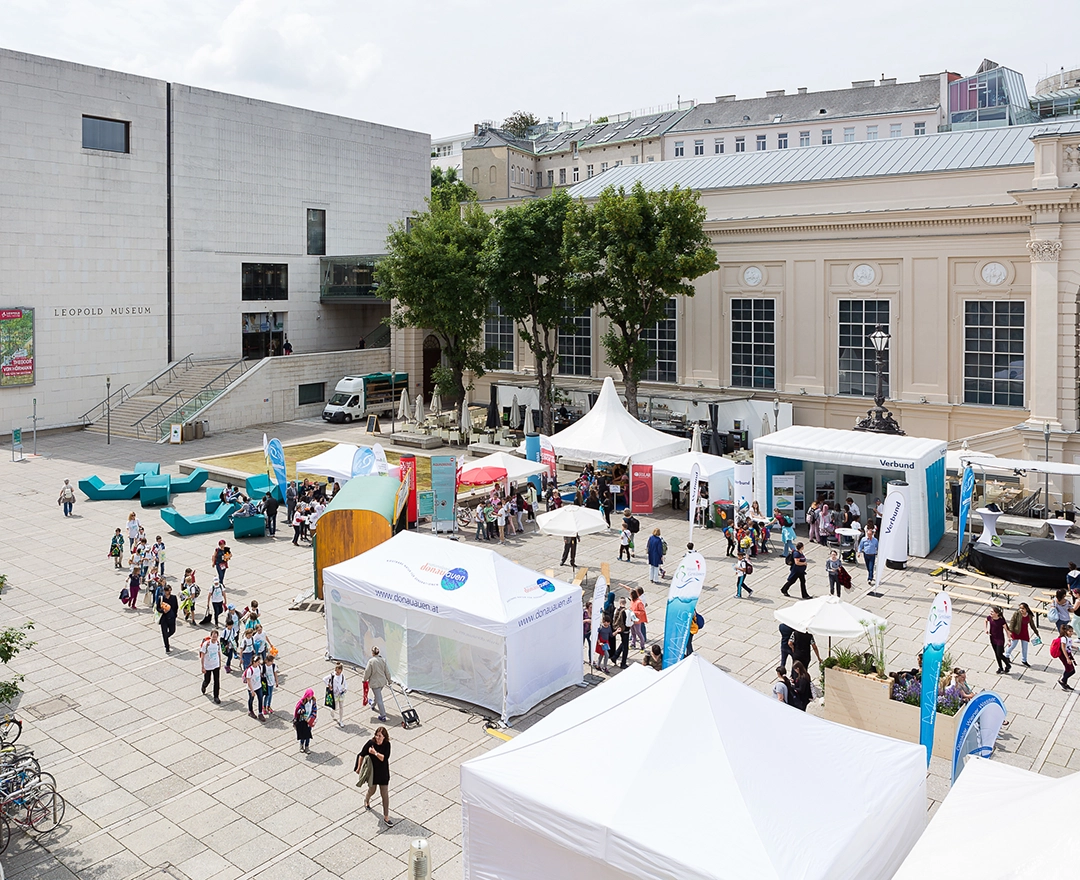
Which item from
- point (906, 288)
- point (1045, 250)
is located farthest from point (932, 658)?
point (906, 288)

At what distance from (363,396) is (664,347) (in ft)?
54.3

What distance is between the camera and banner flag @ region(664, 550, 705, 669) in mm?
15883

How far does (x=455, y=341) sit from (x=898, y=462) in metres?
23.1

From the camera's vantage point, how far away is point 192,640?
19.3m

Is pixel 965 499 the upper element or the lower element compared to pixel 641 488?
upper

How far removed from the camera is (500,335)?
47625mm

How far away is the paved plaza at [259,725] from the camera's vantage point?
11953 millimetres

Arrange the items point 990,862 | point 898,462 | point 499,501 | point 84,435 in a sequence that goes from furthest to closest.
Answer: point 84,435
point 499,501
point 898,462
point 990,862

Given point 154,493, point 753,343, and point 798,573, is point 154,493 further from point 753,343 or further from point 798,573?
point 753,343

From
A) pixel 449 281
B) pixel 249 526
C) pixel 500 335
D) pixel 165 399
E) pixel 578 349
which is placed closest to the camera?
pixel 249 526

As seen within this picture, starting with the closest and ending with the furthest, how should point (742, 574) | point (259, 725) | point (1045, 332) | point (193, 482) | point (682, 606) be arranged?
point (259, 725), point (682, 606), point (742, 574), point (1045, 332), point (193, 482)

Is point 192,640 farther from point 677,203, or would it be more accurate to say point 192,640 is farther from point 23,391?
point 23,391

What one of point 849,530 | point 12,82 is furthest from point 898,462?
point 12,82

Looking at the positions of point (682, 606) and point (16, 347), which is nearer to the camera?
point (682, 606)
